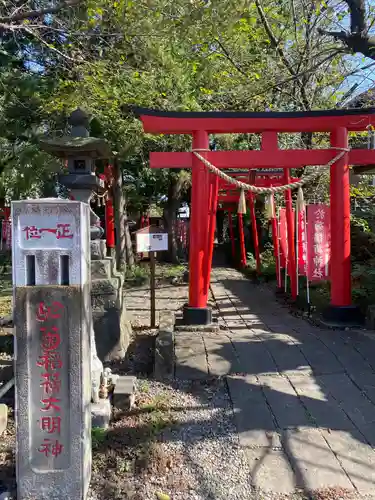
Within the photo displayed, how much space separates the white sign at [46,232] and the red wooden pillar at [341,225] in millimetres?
5345

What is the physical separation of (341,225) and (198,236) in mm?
2380

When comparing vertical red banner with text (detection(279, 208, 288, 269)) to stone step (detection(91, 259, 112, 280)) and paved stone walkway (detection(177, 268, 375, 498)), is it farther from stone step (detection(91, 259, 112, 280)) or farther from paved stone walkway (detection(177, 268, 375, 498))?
stone step (detection(91, 259, 112, 280))

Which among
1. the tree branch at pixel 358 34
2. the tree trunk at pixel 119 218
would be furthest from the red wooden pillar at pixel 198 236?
the tree trunk at pixel 119 218

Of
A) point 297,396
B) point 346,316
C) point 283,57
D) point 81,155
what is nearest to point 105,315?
point 81,155

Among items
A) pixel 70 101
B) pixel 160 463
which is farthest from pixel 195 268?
pixel 70 101

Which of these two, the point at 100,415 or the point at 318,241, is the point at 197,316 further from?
the point at 100,415

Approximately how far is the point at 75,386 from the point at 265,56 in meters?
9.29

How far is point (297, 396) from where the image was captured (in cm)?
451

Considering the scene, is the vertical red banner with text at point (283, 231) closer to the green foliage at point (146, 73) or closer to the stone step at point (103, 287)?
the green foliage at point (146, 73)

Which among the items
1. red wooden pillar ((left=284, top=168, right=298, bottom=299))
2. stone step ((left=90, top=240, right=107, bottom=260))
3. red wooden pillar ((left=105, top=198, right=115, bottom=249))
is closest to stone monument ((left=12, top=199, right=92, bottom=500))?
stone step ((left=90, top=240, right=107, bottom=260))

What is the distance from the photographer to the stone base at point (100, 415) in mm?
3990

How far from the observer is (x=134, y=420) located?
164 inches

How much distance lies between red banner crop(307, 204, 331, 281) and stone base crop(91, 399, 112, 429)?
4.85m

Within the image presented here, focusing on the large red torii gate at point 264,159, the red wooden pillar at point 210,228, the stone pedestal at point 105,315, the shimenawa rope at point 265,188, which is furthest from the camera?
the red wooden pillar at point 210,228
